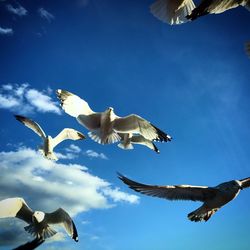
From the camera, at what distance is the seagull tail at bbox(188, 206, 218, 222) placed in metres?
5.82

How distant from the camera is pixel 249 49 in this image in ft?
19.5

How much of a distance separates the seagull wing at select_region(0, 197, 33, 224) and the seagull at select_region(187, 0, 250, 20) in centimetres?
704

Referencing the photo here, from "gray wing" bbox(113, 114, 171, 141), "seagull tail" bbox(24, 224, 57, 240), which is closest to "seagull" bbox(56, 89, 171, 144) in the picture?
"gray wing" bbox(113, 114, 171, 141)

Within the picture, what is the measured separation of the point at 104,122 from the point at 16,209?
3040 mm

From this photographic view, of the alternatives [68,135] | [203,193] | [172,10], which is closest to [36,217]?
[68,135]

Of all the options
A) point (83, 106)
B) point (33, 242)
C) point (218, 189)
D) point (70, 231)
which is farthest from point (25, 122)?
point (33, 242)

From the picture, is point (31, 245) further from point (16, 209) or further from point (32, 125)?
point (32, 125)

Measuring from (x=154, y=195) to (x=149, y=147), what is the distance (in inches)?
276

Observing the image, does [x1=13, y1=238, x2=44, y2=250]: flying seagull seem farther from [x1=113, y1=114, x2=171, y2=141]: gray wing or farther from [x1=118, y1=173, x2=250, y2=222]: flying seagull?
[x1=113, y1=114, x2=171, y2=141]: gray wing

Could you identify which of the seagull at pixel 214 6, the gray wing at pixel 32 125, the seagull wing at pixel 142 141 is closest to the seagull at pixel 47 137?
the gray wing at pixel 32 125

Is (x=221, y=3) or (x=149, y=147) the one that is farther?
(x=149, y=147)

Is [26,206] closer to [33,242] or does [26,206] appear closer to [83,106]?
[83,106]

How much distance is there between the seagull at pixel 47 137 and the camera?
12.4 m

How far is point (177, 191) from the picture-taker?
20.1ft
